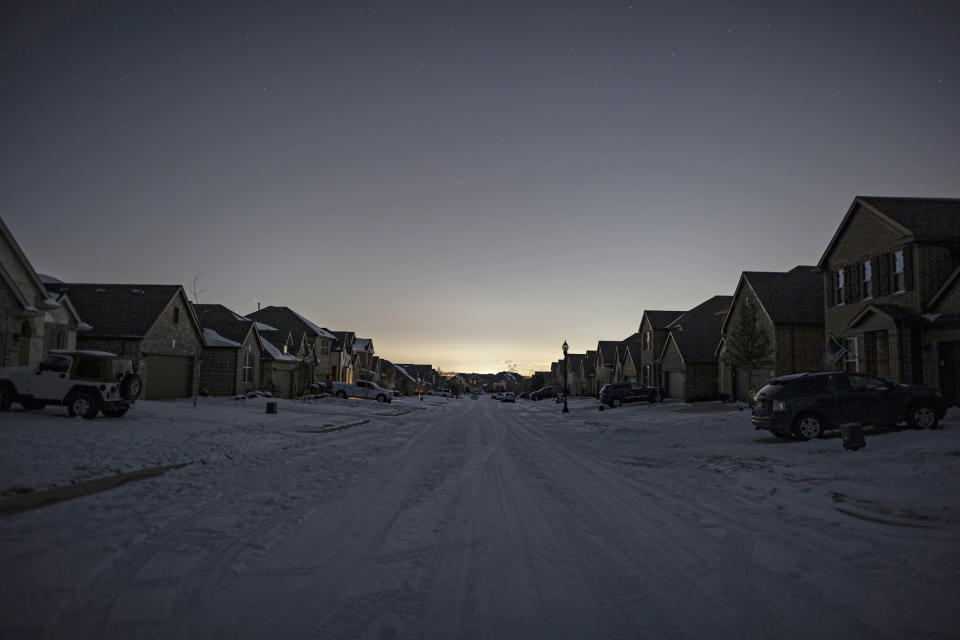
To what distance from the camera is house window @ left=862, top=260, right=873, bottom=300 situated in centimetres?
2255

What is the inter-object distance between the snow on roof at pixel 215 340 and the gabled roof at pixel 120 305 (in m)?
2.78

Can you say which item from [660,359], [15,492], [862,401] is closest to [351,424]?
[15,492]

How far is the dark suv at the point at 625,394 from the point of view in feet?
128

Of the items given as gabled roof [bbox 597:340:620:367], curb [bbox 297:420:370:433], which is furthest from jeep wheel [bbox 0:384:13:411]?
gabled roof [bbox 597:340:620:367]

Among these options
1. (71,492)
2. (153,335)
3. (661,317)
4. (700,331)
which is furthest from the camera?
(661,317)

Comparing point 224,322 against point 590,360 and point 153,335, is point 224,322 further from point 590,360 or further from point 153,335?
point 590,360

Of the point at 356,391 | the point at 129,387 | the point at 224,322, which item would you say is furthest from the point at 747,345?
the point at 224,322

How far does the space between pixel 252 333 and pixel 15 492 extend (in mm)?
34564

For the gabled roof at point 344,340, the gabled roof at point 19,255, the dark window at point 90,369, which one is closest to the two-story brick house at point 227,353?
the gabled roof at point 19,255

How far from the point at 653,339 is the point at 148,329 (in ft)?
116

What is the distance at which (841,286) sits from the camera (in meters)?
24.6

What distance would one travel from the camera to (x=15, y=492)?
24.0 feet

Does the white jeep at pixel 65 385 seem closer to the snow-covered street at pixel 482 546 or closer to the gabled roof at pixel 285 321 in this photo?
the snow-covered street at pixel 482 546

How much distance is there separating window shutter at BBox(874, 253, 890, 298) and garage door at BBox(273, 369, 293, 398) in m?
38.4
